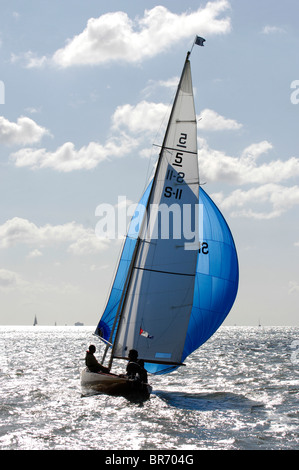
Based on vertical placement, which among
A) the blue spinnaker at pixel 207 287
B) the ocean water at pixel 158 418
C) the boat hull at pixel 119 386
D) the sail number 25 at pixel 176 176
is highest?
the sail number 25 at pixel 176 176

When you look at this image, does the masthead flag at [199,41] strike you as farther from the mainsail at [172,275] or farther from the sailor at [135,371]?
the sailor at [135,371]

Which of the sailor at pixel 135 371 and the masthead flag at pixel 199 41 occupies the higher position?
the masthead flag at pixel 199 41

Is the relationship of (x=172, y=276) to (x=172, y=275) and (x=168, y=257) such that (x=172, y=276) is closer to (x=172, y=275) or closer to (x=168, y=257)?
(x=172, y=275)

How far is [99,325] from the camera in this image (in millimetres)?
20422

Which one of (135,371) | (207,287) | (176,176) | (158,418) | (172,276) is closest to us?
(158,418)

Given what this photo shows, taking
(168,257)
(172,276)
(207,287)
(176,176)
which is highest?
(176,176)

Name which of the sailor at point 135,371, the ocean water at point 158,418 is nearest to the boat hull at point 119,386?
the sailor at point 135,371

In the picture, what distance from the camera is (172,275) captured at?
18906 millimetres

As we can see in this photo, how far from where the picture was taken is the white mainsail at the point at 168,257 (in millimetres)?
18875

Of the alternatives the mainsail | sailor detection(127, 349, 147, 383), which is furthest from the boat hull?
the mainsail

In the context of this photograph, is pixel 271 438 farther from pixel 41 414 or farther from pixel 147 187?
pixel 147 187

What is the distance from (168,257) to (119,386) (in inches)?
181

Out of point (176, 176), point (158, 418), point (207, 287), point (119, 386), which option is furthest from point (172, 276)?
point (158, 418)
